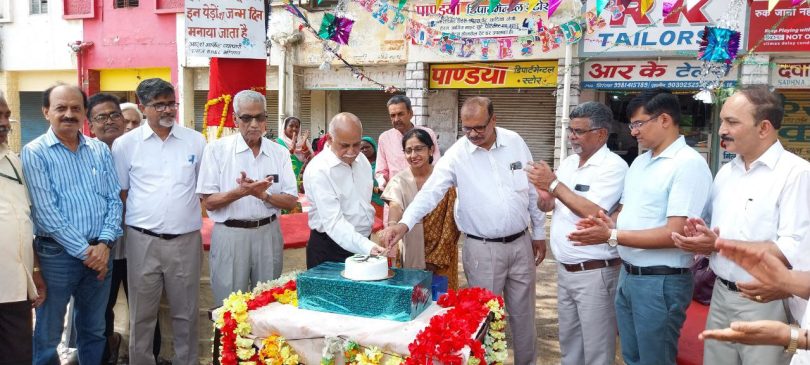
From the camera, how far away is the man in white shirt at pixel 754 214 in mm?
2451

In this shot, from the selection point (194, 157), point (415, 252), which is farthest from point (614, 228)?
point (194, 157)

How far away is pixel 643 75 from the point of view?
34.6 feet

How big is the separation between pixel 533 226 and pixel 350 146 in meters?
1.39

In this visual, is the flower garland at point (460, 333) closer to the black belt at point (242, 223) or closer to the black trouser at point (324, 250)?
the black trouser at point (324, 250)

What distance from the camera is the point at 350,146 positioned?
11.4ft

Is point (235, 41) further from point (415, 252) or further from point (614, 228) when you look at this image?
point (614, 228)

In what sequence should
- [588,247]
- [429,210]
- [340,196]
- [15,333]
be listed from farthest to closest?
→ [429,210] → [340,196] → [588,247] → [15,333]

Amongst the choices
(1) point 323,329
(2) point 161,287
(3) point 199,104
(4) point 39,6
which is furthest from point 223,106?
(4) point 39,6

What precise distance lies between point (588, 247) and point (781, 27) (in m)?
8.46

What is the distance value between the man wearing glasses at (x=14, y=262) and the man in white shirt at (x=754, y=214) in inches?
125

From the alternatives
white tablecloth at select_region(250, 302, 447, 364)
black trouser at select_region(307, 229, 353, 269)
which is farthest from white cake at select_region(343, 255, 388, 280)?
black trouser at select_region(307, 229, 353, 269)

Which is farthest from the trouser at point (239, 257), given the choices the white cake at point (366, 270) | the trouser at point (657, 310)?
the trouser at point (657, 310)

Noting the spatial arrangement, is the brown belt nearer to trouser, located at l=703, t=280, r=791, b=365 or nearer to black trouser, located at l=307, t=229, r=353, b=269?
trouser, located at l=703, t=280, r=791, b=365

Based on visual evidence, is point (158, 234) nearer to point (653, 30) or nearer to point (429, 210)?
point (429, 210)
